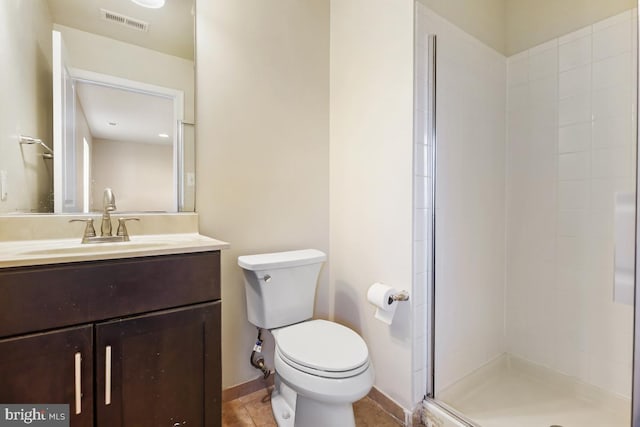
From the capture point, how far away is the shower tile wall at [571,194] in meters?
1.46

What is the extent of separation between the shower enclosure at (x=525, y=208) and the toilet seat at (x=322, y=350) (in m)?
0.39

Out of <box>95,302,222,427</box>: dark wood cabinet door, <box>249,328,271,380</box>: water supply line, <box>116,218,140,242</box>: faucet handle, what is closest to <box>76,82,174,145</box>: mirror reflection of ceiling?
<box>116,218,140,242</box>: faucet handle

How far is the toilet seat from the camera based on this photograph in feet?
3.55

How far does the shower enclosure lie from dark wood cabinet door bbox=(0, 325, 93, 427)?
125 centimetres

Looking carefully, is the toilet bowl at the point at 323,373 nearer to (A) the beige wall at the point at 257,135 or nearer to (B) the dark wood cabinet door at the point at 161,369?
(B) the dark wood cabinet door at the point at 161,369

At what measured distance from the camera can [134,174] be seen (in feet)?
4.46

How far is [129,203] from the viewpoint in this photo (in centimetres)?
135

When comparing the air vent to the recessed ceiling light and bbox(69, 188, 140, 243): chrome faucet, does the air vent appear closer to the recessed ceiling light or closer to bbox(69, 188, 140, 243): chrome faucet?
the recessed ceiling light

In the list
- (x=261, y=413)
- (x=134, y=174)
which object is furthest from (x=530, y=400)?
(x=134, y=174)

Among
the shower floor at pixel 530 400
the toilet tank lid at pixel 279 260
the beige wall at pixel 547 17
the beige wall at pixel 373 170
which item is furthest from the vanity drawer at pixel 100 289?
the beige wall at pixel 547 17

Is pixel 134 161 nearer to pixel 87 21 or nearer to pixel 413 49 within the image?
pixel 87 21

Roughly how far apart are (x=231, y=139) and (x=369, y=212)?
80 cm

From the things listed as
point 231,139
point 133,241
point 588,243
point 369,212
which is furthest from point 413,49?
point 133,241

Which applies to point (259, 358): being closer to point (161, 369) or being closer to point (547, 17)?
point (161, 369)
